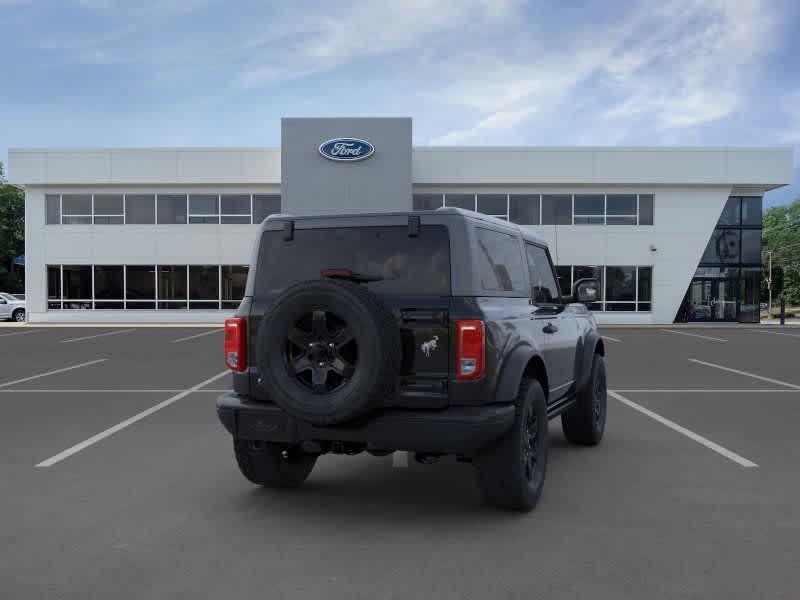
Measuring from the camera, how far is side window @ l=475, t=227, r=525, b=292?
15.2ft

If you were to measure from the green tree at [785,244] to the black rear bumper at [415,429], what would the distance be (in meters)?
74.5

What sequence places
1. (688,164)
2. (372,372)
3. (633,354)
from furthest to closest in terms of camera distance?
(688,164) < (633,354) < (372,372)

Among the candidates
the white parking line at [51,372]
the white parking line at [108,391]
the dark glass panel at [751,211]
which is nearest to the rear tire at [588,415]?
the white parking line at [108,391]

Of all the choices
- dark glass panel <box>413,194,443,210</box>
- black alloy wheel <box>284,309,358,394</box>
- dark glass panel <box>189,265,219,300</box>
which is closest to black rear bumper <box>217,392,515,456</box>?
black alloy wheel <box>284,309,358,394</box>

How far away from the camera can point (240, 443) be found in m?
4.98

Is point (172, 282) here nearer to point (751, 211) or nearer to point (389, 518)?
point (751, 211)

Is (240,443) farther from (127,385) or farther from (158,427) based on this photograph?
(127,385)

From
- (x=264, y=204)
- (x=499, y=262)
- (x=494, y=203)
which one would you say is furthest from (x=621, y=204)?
(x=499, y=262)

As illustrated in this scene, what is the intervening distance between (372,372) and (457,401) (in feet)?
1.79

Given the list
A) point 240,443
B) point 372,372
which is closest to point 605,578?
point 372,372

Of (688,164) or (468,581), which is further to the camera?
(688,164)

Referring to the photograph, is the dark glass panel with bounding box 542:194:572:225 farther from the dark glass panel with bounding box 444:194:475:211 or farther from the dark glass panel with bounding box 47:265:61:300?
the dark glass panel with bounding box 47:265:61:300

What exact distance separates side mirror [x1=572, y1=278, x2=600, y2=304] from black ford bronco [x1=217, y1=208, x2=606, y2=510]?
4.45 ft

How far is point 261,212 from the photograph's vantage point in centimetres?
3141
